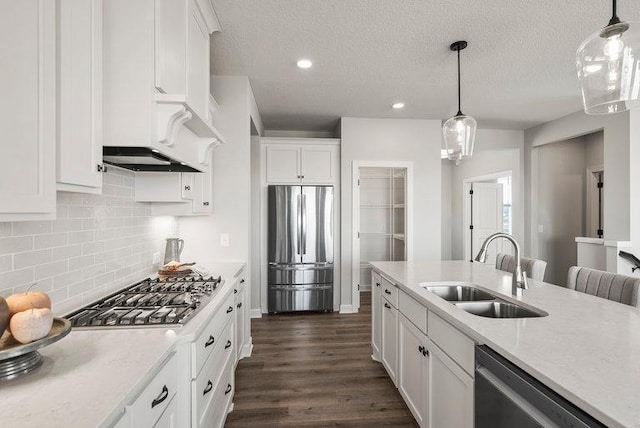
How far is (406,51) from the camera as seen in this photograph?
276 cm

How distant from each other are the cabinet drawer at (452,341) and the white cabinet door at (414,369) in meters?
0.15

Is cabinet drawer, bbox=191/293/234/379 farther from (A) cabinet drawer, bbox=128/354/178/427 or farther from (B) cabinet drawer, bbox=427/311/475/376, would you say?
(B) cabinet drawer, bbox=427/311/475/376

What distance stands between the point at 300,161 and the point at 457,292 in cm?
285

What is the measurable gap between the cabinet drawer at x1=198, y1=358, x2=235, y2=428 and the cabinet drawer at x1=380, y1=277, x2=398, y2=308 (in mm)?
1218

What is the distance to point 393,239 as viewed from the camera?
5.85 m

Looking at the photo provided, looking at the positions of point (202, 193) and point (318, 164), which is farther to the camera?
point (318, 164)

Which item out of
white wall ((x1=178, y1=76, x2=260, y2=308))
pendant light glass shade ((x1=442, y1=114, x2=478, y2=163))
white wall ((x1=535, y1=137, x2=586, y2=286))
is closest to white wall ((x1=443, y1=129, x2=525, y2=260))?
white wall ((x1=535, y1=137, x2=586, y2=286))

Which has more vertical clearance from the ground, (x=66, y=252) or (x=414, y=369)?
(x=66, y=252)

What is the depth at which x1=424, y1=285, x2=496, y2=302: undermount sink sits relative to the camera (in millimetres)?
2150

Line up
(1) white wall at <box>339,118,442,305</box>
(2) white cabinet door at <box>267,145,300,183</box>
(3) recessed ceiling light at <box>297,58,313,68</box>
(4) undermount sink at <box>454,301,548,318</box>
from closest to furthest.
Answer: (4) undermount sink at <box>454,301,548,318</box>
(3) recessed ceiling light at <box>297,58,313,68</box>
(2) white cabinet door at <box>267,145,300,183</box>
(1) white wall at <box>339,118,442,305</box>

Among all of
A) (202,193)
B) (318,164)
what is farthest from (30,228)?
(318,164)

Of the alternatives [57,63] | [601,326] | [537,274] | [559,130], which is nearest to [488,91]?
[559,130]

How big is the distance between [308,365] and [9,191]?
8.56 feet

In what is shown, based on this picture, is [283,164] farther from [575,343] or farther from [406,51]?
[575,343]
